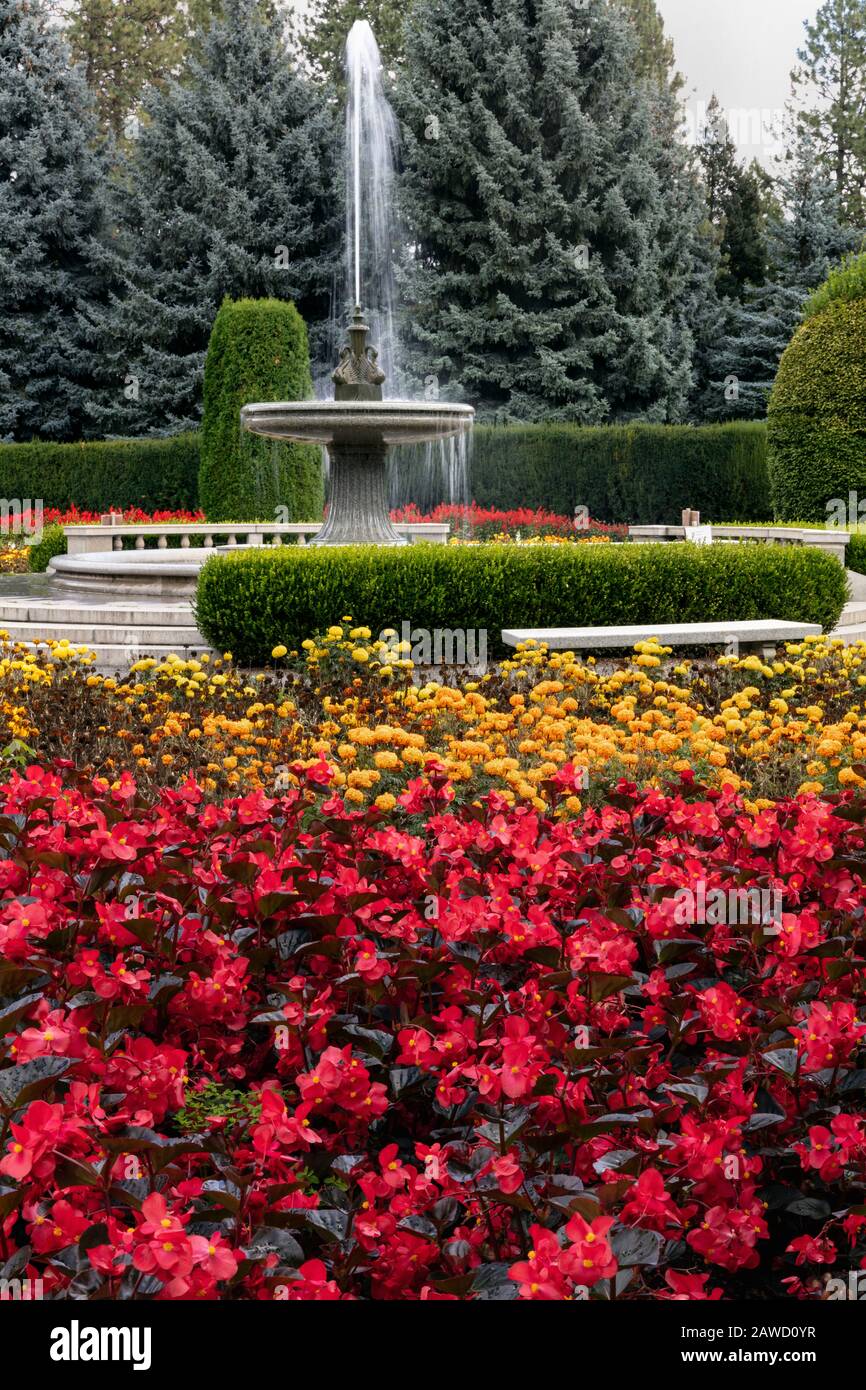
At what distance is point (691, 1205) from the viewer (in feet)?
6.82

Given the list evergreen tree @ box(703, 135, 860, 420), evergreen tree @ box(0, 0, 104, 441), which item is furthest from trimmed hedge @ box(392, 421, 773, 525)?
evergreen tree @ box(0, 0, 104, 441)

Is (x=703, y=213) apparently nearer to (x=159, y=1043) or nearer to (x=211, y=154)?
(x=211, y=154)

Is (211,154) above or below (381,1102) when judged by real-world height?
above

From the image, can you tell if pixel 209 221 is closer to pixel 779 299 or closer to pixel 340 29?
pixel 340 29

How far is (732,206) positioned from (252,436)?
18703mm

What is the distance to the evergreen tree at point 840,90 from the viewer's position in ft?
108

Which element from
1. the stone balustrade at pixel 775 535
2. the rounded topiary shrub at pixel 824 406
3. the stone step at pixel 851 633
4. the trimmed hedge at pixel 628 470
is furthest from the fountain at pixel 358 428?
the trimmed hedge at pixel 628 470

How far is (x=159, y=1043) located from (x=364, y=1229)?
95 centimetres

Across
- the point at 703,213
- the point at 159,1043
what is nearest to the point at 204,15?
the point at 703,213

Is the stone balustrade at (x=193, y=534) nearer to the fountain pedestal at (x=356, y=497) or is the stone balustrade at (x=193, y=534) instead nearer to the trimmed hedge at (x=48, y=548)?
the trimmed hedge at (x=48, y=548)

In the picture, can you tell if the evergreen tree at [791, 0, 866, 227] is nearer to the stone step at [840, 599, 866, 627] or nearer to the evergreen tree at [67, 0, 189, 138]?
the evergreen tree at [67, 0, 189, 138]

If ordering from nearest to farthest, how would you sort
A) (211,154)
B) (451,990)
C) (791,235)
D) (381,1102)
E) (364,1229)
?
(364,1229)
(381,1102)
(451,990)
(211,154)
(791,235)

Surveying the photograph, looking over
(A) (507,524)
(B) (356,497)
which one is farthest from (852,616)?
(A) (507,524)
